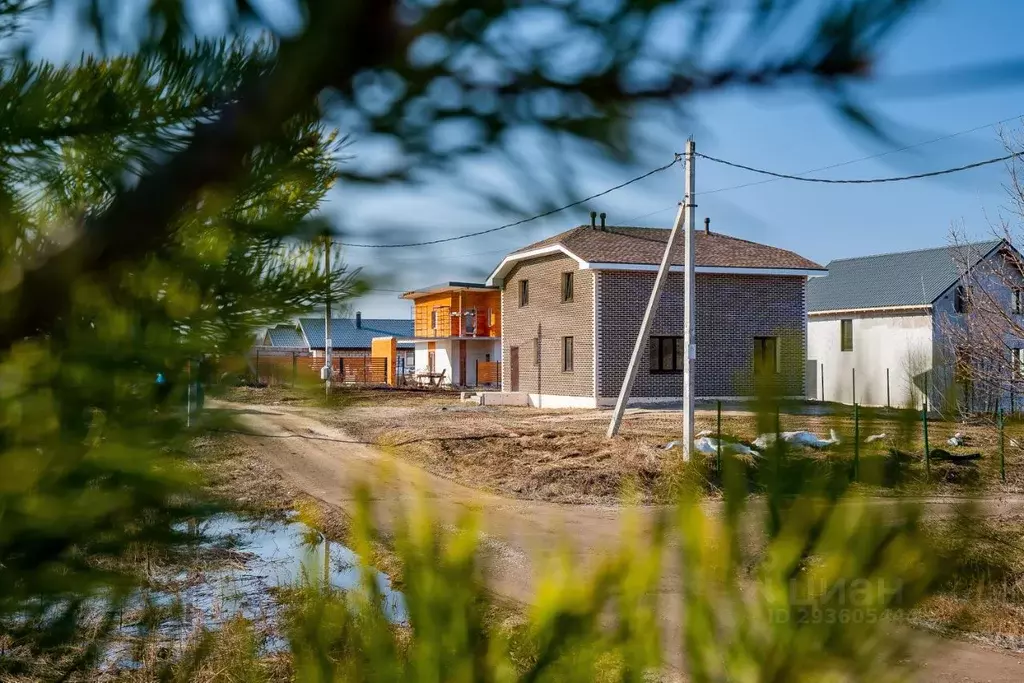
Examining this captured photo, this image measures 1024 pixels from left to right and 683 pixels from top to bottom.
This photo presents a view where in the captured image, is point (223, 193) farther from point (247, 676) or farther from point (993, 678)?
point (993, 678)

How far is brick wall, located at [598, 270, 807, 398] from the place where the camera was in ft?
87.6

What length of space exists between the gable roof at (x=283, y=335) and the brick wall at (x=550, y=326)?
24.4 m

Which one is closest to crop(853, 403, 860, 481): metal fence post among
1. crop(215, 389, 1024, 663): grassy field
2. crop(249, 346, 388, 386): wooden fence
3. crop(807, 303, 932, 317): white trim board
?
crop(215, 389, 1024, 663): grassy field

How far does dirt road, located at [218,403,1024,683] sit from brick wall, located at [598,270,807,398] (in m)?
11.2

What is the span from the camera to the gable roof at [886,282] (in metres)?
31.3

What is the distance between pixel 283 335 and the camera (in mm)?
1009

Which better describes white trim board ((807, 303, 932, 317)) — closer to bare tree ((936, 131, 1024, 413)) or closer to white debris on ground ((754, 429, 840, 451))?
bare tree ((936, 131, 1024, 413))

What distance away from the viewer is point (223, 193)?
94 centimetres

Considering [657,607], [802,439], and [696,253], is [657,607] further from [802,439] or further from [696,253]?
[696,253]

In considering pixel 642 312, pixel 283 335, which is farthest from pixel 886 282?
pixel 283 335

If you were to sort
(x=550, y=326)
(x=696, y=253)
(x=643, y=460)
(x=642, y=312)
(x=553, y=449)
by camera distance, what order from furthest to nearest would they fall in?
(x=550, y=326) → (x=696, y=253) → (x=642, y=312) → (x=553, y=449) → (x=643, y=460)

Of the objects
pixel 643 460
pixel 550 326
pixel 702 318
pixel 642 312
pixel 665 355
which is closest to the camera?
pixel 643 460

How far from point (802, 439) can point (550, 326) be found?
2822 centimetres

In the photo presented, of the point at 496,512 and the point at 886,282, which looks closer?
the point at 496,512
